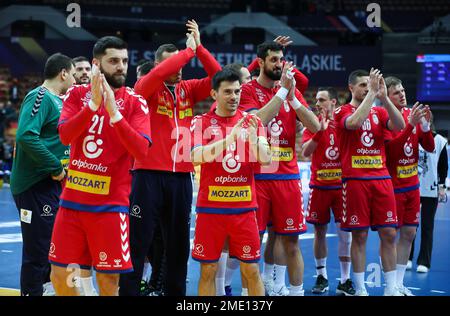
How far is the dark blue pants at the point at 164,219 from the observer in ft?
20.4

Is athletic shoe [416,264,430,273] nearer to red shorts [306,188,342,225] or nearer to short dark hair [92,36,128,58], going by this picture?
red shorts [306,188,342,225]

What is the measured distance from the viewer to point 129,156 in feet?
18.2

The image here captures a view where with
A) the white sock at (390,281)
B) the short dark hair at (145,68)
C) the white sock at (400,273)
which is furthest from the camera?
the short dark hair at (145,68)

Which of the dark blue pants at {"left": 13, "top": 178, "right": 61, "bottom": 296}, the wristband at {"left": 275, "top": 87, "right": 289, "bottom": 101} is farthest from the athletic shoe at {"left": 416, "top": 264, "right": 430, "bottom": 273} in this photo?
the dark blue pants at {"left": 13, "top": 178, "right": 61, "bottom": 296}

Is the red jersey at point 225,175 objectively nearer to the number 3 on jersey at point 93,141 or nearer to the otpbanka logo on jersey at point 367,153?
the number 3 on jersey at point 93,141

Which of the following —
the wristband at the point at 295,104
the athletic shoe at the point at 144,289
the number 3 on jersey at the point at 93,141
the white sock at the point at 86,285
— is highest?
the wristband at the point at 295,104

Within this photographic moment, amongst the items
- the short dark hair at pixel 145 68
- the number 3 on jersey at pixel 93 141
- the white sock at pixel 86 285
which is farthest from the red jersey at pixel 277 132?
the white sock at pixel 86 285

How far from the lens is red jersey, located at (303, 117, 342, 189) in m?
8.77

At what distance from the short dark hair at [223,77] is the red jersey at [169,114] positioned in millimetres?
293

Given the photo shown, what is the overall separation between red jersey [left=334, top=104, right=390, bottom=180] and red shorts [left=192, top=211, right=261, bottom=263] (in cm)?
215

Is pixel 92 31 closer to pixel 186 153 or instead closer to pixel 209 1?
pixel 209 1

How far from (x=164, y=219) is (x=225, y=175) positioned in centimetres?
71

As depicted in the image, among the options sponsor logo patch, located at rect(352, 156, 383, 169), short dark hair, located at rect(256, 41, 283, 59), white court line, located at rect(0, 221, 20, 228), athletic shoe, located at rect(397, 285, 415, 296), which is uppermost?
short dark hair, located at rect(256, 41, 283, 59)

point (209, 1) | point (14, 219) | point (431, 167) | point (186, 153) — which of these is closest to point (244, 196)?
point (186, 153)
